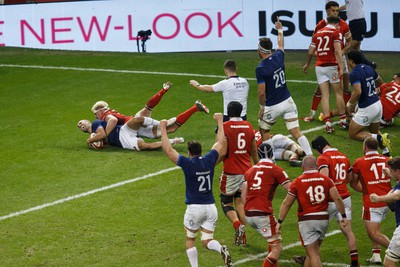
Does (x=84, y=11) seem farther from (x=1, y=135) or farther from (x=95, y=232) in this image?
(x=95, y=232)

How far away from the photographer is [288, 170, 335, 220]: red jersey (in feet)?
50.3

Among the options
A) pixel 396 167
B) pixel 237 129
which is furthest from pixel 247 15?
pixel 396 167

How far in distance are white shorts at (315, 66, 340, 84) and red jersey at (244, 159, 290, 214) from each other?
7041 millimetres

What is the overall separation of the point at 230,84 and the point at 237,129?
2.40m

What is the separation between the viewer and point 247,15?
3150 centimetres

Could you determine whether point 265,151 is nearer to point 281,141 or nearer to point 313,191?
point 313,191

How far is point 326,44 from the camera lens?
883 inches

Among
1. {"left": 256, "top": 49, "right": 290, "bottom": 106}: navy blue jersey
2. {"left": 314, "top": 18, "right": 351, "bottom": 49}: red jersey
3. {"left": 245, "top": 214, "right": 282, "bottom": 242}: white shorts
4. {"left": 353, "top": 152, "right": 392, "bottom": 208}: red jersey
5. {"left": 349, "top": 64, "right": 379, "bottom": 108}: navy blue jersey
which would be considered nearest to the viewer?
{"left": 245, "top": 214, "right": 282, "bottom": 242}: white shorts

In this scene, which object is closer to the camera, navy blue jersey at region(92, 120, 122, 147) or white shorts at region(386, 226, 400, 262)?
white shorts at region(386, 226, 400, 262)

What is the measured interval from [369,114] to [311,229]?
611 centimetres

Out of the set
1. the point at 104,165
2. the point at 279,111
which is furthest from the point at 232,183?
the point at 104,165

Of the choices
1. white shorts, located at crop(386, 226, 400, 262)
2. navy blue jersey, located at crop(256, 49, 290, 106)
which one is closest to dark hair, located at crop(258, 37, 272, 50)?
navy blue jersey, located at crop(256, 49, 290, 106)

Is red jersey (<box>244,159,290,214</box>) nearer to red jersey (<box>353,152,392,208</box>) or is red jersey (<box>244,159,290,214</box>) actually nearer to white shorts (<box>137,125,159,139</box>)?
red jersey (<box>353,152,392,208</box>)

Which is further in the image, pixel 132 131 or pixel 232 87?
pixel 132 131
